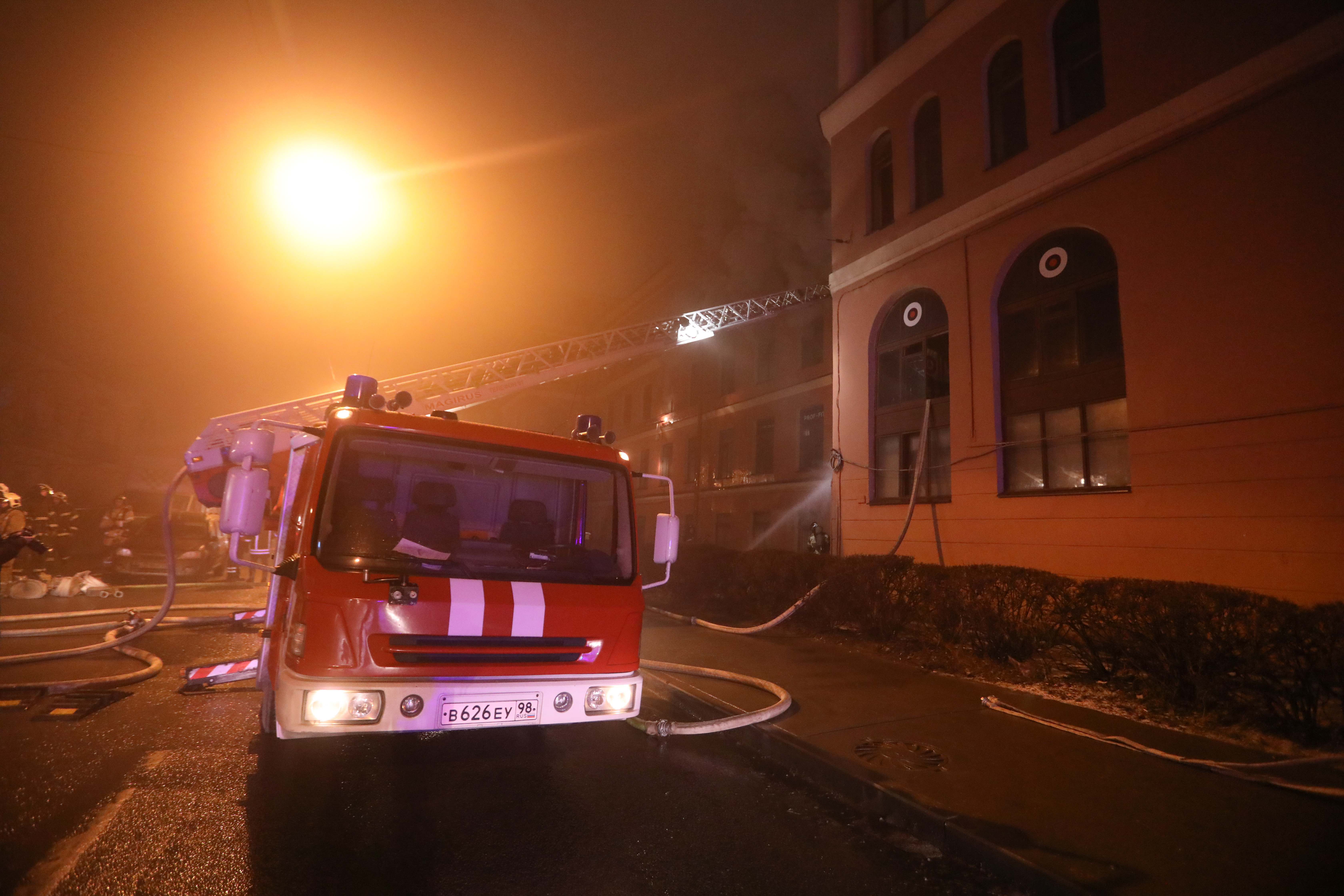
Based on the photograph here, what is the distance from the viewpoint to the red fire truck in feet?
10.8

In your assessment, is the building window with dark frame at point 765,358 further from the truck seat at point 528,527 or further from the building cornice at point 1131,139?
the truck seat at point 528,527

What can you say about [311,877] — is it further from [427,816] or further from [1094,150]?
[1094,150]

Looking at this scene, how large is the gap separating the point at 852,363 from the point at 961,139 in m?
4.46

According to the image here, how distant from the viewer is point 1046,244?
9664mm

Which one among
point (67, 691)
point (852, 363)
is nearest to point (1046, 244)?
point (852, 363)

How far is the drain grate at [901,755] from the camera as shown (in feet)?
13.6

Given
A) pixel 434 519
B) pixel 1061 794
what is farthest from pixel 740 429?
pixel 1061 794

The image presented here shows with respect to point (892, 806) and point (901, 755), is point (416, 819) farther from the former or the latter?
point (901, 755)

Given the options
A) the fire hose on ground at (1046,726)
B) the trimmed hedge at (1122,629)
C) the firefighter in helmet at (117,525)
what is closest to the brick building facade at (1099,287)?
the trimmed hedge at (1122,629)

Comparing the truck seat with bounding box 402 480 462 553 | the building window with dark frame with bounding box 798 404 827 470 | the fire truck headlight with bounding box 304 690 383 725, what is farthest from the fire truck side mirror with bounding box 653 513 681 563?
the building window with dark frame with bounding box 798 404 827 470

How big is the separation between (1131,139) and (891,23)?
6.94 meters

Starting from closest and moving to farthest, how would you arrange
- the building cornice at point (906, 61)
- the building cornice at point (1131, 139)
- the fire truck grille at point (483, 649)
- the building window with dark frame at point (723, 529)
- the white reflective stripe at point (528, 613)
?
Result: the fire truck grille at point (483, 649)
the white reflective stripe at point (528, 613)
the building cornice at point (1131, 139)
the building cornice at point (906, 61)
the building window with dark frame at point (723, 529)

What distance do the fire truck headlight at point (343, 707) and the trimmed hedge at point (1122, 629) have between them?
6.06 meters

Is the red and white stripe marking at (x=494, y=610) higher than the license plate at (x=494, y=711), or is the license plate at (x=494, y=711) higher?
the red and white stripe marking at (x=494, y=610)
